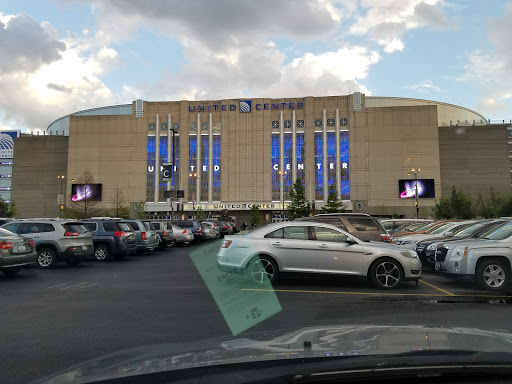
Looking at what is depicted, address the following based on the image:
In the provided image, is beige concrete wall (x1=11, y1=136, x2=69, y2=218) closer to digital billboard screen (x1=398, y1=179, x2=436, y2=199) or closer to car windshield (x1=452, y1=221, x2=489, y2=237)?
digital billboard screen (x1=398, y1=179, x2=436, y2=199)

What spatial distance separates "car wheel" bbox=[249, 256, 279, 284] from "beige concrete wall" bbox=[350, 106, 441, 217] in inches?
2751

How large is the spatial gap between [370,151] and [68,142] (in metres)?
62.8

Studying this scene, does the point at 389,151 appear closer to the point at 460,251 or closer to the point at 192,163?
the point at 192,163

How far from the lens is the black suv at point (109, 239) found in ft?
56.6

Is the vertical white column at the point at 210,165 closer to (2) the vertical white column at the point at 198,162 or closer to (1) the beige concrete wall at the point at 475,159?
(2) the vertical white column at the point at 198,162

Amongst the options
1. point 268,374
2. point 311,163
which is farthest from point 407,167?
point 268,374

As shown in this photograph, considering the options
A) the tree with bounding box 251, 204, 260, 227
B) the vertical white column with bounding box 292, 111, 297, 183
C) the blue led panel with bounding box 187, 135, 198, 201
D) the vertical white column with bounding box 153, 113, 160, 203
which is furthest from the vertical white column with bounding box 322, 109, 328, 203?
the vertical white column with bounding box 153, 113, 160, 203

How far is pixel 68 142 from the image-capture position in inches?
3467

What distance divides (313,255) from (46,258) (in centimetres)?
986

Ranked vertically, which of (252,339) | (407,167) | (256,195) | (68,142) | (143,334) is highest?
(68,142)

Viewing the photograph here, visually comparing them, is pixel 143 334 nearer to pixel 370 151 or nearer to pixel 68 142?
pixel 370 151

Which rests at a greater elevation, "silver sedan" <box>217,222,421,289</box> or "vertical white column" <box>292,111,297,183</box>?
"vertical white column" <box>292,111,297,183</box>

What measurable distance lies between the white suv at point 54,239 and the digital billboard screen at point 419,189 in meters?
69.3

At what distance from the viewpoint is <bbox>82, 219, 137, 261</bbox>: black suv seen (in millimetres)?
17266
